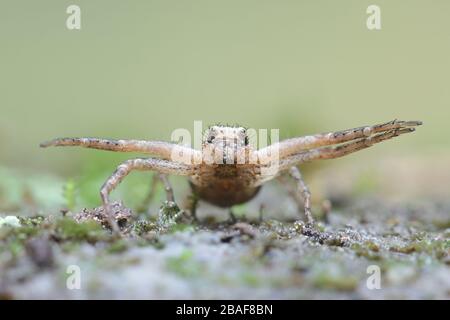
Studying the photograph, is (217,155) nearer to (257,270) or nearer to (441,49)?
(257,270)

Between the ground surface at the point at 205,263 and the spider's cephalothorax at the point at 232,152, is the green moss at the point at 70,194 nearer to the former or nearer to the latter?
the spider's cephalothorax at the point at 232,152

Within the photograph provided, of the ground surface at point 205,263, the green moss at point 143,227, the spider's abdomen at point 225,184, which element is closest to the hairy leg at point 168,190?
the spider's abdomen at point 225,184

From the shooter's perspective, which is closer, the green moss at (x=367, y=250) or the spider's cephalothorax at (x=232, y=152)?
the green moss at (x=367, y=250)

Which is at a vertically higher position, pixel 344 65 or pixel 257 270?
pixel 344 65

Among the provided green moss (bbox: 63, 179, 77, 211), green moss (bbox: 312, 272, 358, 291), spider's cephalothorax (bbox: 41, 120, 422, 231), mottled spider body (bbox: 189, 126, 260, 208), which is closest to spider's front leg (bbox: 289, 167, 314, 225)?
spider's cephalothorax (bbox: 41, 120, 422, 231)

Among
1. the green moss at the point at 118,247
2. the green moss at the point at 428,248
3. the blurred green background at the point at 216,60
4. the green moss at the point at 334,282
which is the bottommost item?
the green moss at the point at 334,282

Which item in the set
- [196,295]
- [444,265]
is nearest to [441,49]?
[444,265]

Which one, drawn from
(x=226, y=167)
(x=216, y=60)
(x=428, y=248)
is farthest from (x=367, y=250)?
(x=216, y=60)

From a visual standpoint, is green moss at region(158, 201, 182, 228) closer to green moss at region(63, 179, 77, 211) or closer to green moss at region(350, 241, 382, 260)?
green moss at region(350, 241, 382, 260)
